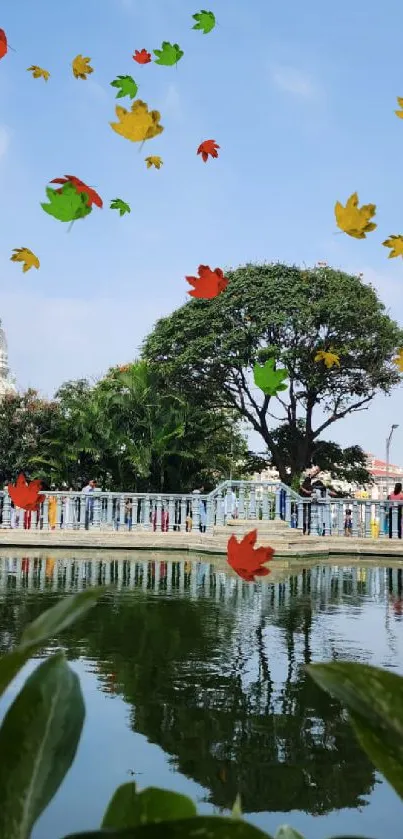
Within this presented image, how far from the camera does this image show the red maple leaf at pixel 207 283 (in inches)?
177

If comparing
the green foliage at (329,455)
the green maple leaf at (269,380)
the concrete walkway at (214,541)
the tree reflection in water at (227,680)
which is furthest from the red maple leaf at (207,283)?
the green foliage at (329,455)

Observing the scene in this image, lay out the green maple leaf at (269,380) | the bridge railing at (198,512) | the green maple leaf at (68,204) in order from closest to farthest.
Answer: the green maple leaf at (68,204)
the green maple leaf at (269,380)
the bridge railing at (198,512)

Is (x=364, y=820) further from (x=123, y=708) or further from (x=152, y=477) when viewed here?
(x=152, y=477)

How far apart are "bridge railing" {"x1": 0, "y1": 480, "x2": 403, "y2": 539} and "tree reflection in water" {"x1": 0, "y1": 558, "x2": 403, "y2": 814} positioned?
22.5ft

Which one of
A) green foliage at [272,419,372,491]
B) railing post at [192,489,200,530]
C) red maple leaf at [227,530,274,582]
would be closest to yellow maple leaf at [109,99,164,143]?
red maple leaf at [227,530,274,582]

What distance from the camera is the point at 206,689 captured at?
4402mm

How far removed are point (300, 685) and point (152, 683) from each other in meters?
0.81

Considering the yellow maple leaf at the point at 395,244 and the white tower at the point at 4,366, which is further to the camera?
the white tower at the point at 4,366

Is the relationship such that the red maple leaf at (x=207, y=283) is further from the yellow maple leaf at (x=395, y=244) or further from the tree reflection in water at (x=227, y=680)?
the tree reflection in water at (x=227, y=680)

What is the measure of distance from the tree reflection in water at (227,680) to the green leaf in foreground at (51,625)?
8.43 ft

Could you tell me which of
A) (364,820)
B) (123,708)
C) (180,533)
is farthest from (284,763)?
(180,533)

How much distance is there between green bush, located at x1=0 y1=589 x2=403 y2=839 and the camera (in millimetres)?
390

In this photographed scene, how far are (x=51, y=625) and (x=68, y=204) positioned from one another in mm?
3193

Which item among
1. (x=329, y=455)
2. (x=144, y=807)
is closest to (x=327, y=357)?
(x=144, y=807)
